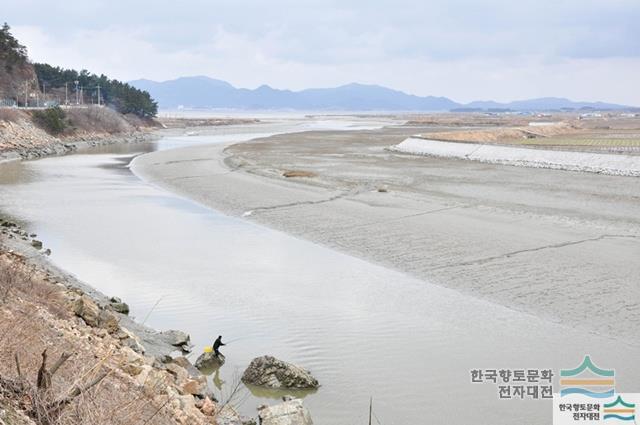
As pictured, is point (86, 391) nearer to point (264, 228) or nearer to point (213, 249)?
point (213, 249)

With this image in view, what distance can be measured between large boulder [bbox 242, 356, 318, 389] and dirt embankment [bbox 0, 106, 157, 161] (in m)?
49.7

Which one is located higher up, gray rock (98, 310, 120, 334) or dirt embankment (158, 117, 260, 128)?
dirt embankment (158, 117, 260, 128)

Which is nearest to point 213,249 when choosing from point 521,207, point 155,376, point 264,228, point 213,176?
point 264,228

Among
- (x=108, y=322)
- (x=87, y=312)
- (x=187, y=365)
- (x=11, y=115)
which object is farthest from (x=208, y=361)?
(x=11, y=115)

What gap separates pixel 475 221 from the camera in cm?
2252

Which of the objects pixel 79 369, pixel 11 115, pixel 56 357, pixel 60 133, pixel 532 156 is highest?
pixel 11 115

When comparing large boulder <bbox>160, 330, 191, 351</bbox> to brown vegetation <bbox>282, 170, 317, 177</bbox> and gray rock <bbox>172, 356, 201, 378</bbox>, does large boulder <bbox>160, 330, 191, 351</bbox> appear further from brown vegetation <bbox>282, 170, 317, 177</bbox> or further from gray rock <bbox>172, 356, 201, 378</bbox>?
brown vegetation <bbox>282, 170, 317, 177</bbox>

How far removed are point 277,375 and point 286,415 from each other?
62.5 inches

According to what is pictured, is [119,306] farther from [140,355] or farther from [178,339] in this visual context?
[140,355]

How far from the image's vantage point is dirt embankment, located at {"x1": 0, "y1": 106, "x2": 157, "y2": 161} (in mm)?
60225

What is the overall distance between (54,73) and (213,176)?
103 meters

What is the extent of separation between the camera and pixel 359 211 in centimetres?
2522

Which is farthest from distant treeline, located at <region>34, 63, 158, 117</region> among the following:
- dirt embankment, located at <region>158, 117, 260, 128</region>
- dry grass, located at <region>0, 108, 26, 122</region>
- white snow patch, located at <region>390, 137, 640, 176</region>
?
white snow patch, located at <region>390, 137, 640, 176</region>

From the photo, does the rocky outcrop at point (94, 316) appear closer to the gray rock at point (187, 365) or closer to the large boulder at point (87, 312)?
the large boulder at point (87, 312)
